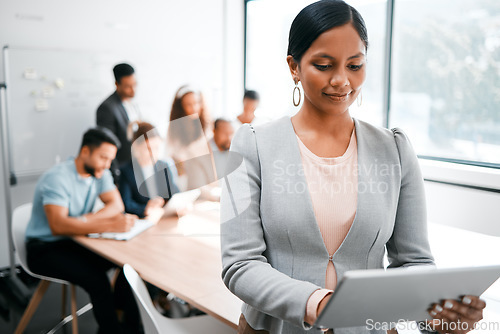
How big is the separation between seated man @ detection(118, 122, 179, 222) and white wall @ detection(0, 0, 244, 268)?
1.00 m

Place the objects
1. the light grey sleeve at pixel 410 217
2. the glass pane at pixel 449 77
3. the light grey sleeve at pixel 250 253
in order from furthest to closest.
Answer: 1. the glass pane at pixel 449 77
2. the light grey sleeve at pixel 410 217
3. the light grey sleeve at pixel 250 253

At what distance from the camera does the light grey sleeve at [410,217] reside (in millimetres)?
926

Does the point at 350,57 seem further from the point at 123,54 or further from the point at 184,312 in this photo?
the point at 123,54

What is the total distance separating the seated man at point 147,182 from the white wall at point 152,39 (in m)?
1.00

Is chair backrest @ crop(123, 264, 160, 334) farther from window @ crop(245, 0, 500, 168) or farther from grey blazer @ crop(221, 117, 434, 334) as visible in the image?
window @ crop(245, 0, 500, 168)

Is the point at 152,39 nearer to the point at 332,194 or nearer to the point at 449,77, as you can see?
the point at 449,77

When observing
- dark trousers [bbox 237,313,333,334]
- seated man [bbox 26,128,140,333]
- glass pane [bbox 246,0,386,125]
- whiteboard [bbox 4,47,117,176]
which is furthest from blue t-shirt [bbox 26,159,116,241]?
glass pane [bbox 246,0,386,125]

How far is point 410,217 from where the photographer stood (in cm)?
93

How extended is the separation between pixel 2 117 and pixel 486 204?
3714 millimetres

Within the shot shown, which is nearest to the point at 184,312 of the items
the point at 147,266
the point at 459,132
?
the point at 147,266

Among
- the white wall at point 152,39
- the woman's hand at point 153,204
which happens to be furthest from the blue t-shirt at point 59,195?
the white wall at point 152,39

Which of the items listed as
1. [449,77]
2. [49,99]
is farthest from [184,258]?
[449,77]

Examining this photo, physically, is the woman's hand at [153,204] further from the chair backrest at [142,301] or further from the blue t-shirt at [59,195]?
the chair backrest at [142,301]

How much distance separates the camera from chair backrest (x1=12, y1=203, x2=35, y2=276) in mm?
2510
